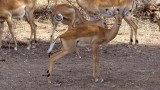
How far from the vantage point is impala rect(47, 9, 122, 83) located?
842 cm

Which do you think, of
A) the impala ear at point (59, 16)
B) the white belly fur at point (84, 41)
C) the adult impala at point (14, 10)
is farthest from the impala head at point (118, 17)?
the adult impala at point (14, 10)

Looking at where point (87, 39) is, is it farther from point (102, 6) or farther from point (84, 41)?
point (102, 6)

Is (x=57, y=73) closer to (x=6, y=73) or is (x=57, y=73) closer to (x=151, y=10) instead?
(x=6, y=73)

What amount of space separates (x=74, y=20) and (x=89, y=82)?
318cm

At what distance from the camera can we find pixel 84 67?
10.0 metres

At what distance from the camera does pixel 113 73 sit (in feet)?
31.0

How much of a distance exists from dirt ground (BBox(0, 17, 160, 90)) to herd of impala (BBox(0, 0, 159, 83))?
0.99ft

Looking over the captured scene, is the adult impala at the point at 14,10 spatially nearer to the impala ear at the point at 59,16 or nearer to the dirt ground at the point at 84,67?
the dirt ground at the point at 84,67

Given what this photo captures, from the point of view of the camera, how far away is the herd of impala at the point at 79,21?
27.9 feet

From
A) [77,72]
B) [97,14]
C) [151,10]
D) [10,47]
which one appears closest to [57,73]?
[77,72]

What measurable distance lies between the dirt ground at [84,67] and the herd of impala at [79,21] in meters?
0.30

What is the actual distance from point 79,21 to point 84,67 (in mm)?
1769

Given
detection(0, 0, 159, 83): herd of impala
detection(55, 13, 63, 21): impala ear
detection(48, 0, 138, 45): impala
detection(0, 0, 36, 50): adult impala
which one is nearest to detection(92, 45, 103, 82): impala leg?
detection(0, 0, 159, 83): herd of impala

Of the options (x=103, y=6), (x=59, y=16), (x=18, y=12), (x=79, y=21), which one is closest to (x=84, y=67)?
(x=79, y=21)
